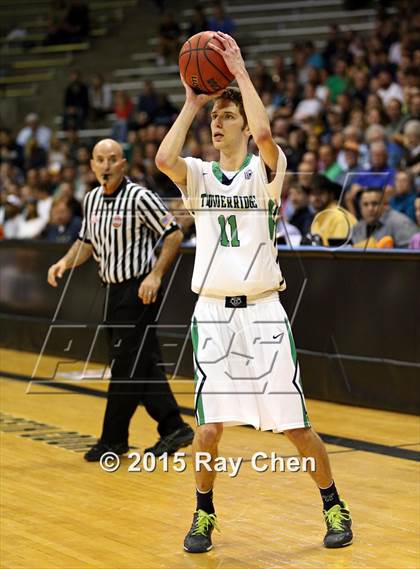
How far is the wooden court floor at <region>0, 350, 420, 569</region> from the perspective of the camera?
5.43m

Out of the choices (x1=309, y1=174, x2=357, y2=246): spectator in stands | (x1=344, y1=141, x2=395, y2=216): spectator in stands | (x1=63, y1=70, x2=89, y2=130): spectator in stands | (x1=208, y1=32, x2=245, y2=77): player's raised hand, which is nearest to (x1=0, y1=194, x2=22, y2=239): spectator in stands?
(x1=63, y1=70, x2=89, y2=130): spectator in stands

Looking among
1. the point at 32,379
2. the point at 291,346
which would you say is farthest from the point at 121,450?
the point at 32,379

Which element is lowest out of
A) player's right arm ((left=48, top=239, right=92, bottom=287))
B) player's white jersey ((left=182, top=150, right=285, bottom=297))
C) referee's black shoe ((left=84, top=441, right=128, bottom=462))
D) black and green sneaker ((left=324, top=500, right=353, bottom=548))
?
referee's black shoe ((left=84, top=441, right=128, bottom=462))

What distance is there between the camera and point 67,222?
1333 cm

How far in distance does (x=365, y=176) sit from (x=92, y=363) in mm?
3462

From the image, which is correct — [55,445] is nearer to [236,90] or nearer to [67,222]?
[236,90]

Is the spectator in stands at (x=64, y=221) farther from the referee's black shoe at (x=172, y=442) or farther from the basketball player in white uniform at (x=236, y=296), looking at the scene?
the basketball player in white uniform at (x=236, y=296)

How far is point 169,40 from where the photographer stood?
21109 mm

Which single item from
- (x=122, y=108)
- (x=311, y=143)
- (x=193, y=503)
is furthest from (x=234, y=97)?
(x=122, y=108)

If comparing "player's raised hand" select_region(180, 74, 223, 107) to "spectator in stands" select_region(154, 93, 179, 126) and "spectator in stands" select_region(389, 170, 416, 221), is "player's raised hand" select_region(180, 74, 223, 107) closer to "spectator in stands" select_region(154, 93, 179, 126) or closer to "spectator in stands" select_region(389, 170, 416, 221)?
"spectator in stands" select_region(389, 170, 416, 221)

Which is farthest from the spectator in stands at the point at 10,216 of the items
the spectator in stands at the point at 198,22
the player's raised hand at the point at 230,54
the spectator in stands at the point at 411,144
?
the player's raised hand at the point at 230,54

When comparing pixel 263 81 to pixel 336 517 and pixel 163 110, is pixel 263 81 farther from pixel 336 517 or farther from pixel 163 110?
pixel 336 517

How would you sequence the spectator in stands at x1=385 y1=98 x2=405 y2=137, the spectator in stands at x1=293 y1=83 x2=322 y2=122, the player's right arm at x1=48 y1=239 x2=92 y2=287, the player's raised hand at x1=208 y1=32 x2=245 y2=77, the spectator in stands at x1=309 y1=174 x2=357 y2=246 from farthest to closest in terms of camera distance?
the spectator in stands at x1=293 y1=83 x2=322 y2=122 → the spectator in stands at x1=385 y1=98 x2=405 y2=137 → the spectator in stands at x1=309 y1=174 x2=357 y2=246 → the player's right arm at x1=48 y1=239 x2=92 y2=287 → the player's raised hand at x1=208 y1=32 x2=245 y2=77

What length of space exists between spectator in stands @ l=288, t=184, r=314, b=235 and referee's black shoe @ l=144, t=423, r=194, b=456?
11.2 ft
